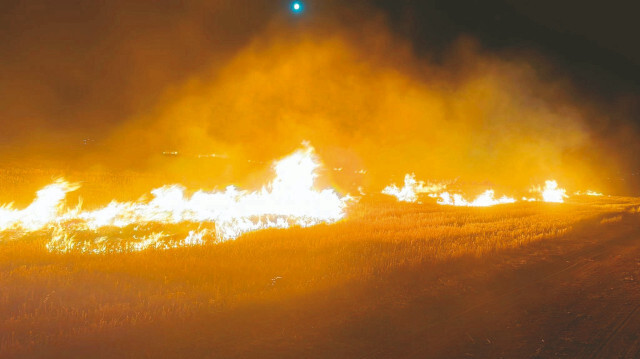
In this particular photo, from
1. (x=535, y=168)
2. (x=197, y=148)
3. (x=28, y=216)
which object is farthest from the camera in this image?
(x=535, y=168)

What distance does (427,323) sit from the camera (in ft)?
19.5

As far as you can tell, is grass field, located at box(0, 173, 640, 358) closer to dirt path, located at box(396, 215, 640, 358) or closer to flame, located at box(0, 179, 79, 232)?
dirt path, located at box(396, 215, 640, 358)

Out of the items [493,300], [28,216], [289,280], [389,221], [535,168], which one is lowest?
[493,300]

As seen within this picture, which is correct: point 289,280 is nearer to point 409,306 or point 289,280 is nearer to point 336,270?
point 336,270

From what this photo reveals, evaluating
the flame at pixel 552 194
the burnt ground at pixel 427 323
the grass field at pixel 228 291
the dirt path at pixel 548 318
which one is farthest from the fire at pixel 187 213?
the flame at pixel 552 194

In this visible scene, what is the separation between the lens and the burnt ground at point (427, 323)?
5016 millimetres

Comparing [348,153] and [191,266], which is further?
[348,153]

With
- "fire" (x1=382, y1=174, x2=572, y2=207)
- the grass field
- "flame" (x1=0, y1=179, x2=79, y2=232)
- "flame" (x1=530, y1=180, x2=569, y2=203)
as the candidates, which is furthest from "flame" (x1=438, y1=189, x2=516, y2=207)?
"flame" (x1=0, y1=179, x2=79, y2=232)

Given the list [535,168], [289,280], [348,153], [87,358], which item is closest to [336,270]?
[289,280]

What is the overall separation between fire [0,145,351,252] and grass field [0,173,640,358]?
1227mm

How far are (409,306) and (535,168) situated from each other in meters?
56.6

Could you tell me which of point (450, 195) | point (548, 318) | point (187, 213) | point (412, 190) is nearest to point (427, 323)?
point (548, 318)

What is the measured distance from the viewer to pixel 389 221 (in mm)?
16453

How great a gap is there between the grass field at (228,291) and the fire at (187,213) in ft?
4.03
